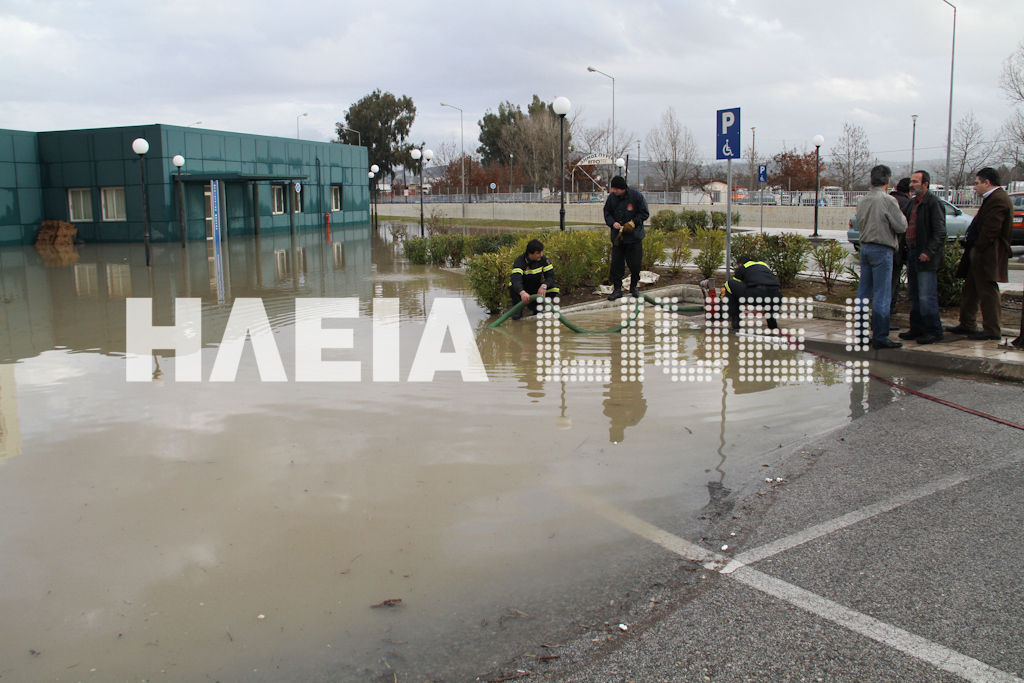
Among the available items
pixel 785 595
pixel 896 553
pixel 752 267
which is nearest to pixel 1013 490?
pixel 896 553

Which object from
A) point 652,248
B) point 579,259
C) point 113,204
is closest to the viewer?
point 579,259

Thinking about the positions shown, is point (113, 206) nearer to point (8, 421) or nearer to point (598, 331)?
point (598, 331)

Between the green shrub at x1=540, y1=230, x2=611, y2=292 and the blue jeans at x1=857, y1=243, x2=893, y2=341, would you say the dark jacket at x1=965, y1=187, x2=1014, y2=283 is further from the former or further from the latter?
the green shrub at x1=540, y1=230, x2=611, y2=292

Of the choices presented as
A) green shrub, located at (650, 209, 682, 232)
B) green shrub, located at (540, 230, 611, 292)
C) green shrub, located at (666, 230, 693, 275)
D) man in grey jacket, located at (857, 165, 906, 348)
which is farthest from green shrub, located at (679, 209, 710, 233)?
man in grey jacket, located at (857, 165, 906, 348)

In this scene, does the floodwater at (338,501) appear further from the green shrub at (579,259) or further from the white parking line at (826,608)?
the green shrub at (579,259)

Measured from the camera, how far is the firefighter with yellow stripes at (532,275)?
1080 centimetres

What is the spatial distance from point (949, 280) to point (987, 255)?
5.40 feet

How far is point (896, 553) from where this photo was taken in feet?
13.9

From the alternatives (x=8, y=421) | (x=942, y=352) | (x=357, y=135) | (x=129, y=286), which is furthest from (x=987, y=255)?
(x=357, y=135)

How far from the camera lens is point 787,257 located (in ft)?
41.4

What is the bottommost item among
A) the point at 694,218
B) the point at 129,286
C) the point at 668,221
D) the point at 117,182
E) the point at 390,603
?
the point at 390,603

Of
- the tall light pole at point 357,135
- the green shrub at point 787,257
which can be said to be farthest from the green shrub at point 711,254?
the tall light pole at point 357,135

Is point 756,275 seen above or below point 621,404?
above

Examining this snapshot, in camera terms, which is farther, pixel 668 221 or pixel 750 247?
pixel 668 221
